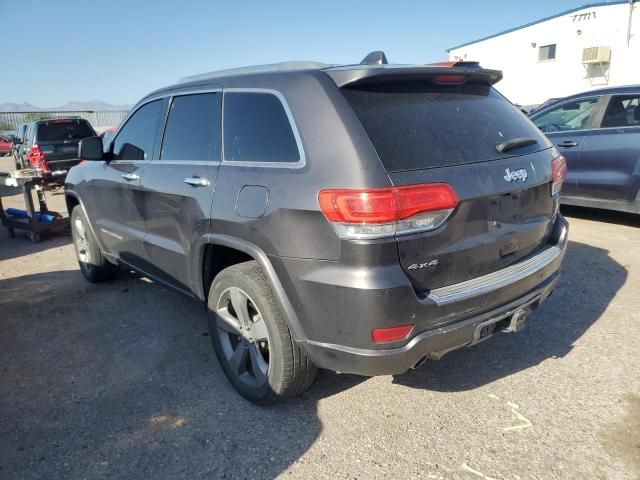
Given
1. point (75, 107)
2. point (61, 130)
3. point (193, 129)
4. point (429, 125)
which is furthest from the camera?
point (75, 107)

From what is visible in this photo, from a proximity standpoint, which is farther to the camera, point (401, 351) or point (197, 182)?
point (197, 182)

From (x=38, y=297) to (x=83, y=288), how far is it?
41cm

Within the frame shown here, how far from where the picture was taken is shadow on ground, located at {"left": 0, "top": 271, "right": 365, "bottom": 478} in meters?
2.51

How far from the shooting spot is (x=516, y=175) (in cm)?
260

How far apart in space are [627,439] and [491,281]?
1.03 metres

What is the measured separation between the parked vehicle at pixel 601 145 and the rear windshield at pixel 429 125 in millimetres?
4139

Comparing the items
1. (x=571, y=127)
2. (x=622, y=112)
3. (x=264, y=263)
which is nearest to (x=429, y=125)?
(x=264, y=263)

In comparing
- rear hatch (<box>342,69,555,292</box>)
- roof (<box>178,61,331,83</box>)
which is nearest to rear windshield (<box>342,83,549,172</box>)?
rear hatch (<box>342,69,555,292</box>)

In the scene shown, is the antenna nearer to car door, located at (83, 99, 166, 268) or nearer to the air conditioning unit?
car door, located at (83, 99, 166, 268)

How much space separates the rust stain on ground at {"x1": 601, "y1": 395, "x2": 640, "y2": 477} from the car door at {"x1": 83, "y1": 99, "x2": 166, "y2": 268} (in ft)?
10.8

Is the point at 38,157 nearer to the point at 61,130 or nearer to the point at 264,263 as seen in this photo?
the point at 61,130

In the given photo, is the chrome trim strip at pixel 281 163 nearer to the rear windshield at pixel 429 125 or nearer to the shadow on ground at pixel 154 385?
the rear windshield at pixel 429 125

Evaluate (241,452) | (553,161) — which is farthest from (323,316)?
(553,161)

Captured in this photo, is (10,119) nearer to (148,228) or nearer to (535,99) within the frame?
(535,99)
